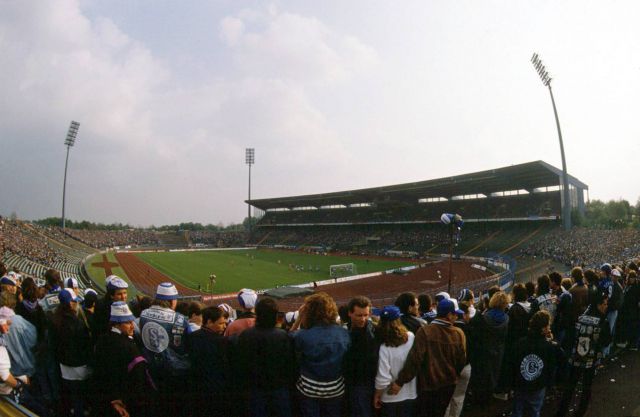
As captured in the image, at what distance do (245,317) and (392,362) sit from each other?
180 centimetres

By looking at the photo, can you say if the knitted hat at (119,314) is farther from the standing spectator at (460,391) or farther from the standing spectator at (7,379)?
the standing spectator at (460,391)

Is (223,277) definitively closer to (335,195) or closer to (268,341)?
(268,341)

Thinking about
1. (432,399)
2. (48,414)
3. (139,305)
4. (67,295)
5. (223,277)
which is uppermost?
(67,295)

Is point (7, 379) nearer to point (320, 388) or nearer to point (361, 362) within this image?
point (320, 388)

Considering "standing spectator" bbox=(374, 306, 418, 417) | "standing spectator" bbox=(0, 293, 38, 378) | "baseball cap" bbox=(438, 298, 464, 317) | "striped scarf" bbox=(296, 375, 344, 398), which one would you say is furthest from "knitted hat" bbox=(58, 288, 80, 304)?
"baseball cap" bbox=(438, 298, 464, 317)

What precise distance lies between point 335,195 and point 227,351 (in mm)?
67436

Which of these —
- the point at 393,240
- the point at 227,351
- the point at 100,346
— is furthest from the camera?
the point at 393,240

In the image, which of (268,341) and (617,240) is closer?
(268,341)

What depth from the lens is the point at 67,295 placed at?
12.9 ft

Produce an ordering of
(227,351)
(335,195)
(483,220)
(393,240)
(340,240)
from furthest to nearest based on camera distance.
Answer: (335,195), (340,240), (393,240), (483,220), (227,351)

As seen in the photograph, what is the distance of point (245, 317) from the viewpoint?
425cm

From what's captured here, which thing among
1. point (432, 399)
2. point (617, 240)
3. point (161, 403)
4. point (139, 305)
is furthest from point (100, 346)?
point (617, 240)

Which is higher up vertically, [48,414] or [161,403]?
[161,403]

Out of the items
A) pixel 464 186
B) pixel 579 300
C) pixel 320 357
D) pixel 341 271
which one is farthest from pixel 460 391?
pixel 464 186
